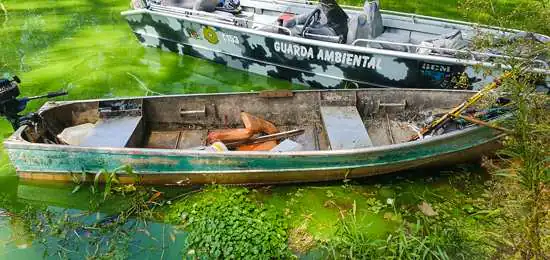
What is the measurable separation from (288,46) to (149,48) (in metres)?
3.86

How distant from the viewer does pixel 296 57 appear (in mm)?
7844

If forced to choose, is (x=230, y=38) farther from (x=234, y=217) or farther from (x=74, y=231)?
(x=74, y=231)

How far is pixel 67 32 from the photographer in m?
10.7

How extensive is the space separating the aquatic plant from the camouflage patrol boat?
312 centimetres

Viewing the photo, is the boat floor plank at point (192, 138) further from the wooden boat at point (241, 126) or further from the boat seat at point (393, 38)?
the boat seat at point (393, 38)

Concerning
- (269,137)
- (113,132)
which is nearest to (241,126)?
(269,137)

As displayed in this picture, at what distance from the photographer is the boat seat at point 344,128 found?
19.1 feet

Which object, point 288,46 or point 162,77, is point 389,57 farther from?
point 162,77

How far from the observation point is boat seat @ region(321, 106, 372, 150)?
19.1ft

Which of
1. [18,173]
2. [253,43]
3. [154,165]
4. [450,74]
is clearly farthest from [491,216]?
[18,173]

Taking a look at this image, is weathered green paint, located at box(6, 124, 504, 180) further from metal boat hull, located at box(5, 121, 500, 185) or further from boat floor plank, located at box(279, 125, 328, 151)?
boat floor plank, located at box(279, 125, 328, 151)

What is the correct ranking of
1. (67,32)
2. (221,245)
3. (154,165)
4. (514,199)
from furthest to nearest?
1. (67,32)
2. (154,165)
3. (221,245)
4. (514,199)

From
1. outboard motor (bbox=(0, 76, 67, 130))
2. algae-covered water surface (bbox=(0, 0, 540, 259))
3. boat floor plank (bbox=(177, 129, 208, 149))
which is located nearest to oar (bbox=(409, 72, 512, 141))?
algae-covered water surface (bbox=(0, 0, 540, 259))

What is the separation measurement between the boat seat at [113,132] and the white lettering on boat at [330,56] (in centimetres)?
288
